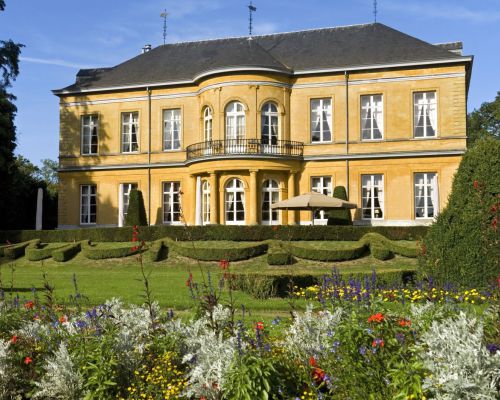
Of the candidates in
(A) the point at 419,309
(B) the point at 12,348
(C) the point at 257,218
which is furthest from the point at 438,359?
(C) the point at 257,218

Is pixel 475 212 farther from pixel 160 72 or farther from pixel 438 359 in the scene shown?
pixel 160 72

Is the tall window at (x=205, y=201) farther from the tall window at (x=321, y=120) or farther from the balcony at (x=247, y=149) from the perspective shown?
the tall window at (x=321, y=120)

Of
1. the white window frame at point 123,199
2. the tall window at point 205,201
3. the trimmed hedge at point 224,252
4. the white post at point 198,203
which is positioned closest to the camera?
the trimmed hedge at point 224,252

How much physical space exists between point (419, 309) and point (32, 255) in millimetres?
21205

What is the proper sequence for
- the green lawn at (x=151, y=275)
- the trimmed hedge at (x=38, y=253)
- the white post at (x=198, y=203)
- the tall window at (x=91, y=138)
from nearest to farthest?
the green lawn at (x=151, y=275) → the trimmed hedge at (x=38, y=253) → the white post at (x=198, y=203) → the tall window at (x=91, y=138)

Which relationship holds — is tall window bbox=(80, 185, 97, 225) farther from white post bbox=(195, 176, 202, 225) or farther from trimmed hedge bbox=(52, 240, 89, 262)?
trimmed hedge bbox=(52, 240, 89, 262)

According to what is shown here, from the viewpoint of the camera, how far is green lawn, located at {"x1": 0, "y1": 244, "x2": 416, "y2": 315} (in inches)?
440

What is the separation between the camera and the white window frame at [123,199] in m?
32.9

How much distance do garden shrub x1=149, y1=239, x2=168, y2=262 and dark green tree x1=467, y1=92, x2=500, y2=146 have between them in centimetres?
4434

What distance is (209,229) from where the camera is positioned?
78.4ft

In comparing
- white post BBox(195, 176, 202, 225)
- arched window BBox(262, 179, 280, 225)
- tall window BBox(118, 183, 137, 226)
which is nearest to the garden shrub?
arched window BBox(262, 179, 280, 225)

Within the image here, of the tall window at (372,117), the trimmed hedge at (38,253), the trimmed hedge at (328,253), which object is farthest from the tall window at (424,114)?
the trimmed hedge at (38,253)

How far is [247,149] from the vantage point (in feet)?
95.0

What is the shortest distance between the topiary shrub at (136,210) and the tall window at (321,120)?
973 centimetres
